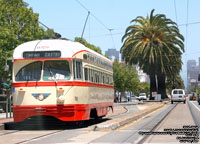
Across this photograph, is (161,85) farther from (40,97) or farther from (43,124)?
(40,97)

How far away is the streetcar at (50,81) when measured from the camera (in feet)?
48.9

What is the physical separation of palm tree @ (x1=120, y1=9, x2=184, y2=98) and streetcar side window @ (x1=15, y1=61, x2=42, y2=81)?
40.9 meters

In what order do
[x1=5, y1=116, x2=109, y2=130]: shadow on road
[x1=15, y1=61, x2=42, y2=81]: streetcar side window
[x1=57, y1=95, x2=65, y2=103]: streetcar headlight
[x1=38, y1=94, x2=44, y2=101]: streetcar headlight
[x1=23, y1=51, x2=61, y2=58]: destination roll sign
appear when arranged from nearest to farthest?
[x1=57, y1=95, x2=65, y2=103]: streetcar headlight, [x1=38, y1=94, x2=44, y2=101]: streetcar headlight, [x1=15, y1=61, x2=42, y2=81]: streetcar side window, [x1=23, y1=51, x2=61, y2=58]: destination roll sign, [x1=5, y1=116, x2=109, y2=130]: shadow on road

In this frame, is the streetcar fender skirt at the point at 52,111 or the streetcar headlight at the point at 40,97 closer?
the streetcar fender skirt at the point at 52,111

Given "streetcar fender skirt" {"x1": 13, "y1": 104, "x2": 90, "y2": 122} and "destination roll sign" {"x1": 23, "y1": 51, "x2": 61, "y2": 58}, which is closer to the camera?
"streetcar fender skirt" {"x1": 13, "y1": 104, "x2": 90, "y2": 122}

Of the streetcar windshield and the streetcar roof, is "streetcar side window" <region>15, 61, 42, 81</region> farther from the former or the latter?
the streetcar roof

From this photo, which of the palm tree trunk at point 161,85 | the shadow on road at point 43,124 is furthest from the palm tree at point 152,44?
the shadow on road at point 43,124

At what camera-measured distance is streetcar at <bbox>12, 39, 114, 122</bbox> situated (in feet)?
48.9

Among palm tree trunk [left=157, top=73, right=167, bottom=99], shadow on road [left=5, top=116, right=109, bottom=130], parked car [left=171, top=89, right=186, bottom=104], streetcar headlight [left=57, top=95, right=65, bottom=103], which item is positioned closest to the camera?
streetcar headlight [left=57, top=95, right=65, bottom=103]

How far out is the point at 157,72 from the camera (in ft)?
203

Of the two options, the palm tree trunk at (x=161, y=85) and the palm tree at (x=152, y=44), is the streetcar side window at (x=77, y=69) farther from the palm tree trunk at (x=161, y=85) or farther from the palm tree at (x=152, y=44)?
the palm tree trunk at (x=161, y=85)

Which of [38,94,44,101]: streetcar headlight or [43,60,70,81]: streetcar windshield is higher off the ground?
[43,60,70,81]: streetcar windshield

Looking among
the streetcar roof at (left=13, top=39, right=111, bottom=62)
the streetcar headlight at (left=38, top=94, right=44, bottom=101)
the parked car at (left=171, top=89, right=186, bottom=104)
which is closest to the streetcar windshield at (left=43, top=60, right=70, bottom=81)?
the streetcar roof at (left=13, top=39, right=111, bottom=62)


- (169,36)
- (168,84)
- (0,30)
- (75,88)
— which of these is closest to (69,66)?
(75,88)
